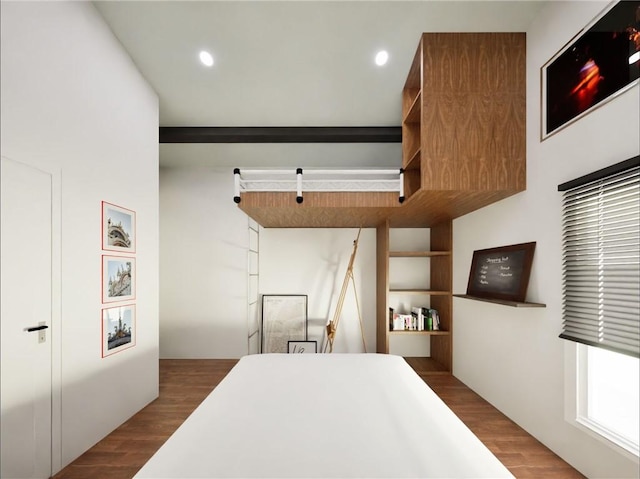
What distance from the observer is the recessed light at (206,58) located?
96.3 inches

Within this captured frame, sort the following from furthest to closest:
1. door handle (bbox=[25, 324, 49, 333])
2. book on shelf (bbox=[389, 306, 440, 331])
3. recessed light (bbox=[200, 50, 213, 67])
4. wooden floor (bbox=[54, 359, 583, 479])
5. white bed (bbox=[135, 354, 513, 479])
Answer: book on shelf (bbox=[389, 306, 440, 331]) < recessed light (bbox=[200, 50, 213, 67]) < wooden floor (bbox=[54, 359, 583, 479]) < door handle (bbox=[25, 324, 49, 333]) < white bed (bbox=[135, 354, 513, 479])

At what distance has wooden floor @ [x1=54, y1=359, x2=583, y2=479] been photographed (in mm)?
1844

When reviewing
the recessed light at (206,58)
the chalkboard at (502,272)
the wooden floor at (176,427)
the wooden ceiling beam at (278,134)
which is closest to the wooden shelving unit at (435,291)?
the wooden floor at (176,427)

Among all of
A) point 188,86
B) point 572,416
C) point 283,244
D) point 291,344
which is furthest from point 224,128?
point 572,416

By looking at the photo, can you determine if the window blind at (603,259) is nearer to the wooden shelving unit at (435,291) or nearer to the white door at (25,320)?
the wooden shelving unit at (435,291)

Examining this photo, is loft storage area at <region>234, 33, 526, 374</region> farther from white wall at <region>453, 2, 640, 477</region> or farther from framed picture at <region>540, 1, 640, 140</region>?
framed picture at <region>540, 1, 640, 140</region>

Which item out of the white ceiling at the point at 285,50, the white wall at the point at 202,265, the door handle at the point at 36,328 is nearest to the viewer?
the door handle at the point at 36,328

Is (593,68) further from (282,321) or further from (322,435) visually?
Result: (282,321)

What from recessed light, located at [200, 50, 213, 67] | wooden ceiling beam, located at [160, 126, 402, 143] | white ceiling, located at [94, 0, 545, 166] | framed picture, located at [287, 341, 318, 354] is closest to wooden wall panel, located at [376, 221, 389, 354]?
framed picture, located at [287, 341, 318, 354]

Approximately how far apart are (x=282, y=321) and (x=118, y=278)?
7.81 feet

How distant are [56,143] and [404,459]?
2428mm

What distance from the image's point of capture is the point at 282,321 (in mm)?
4328

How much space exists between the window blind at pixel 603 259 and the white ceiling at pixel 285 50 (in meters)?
1.43

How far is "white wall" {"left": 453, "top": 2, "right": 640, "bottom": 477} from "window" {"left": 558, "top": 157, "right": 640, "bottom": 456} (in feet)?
0.33
